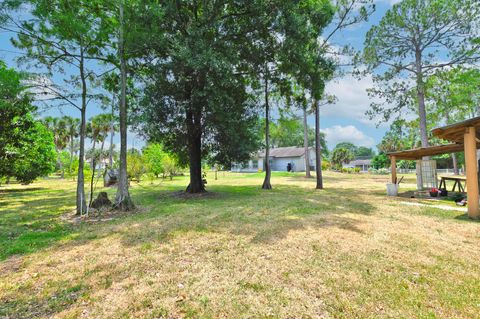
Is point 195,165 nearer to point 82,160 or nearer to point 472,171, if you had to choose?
point 82,160

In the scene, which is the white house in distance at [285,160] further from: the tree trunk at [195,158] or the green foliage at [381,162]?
the tree trunk at [195,158]

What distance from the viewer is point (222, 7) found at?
11219 millimetres

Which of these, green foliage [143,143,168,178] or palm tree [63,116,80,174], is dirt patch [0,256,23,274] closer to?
green foliage [143,143,168,178]

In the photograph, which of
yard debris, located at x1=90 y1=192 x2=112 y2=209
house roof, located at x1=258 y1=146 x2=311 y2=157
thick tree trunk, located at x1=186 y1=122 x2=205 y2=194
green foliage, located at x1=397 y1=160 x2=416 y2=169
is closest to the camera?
yard debris, located at x1=90 y1=192 x2=112 y2=209

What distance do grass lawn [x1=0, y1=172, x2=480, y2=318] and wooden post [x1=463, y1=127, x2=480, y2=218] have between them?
53cm

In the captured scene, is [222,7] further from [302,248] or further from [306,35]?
[302,248]

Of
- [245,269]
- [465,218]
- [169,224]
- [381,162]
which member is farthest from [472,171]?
[381,162]

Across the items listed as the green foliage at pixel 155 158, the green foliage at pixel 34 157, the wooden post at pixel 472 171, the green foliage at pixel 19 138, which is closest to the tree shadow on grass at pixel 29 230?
the green foliage at pixel 19 138

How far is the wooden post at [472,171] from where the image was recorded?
255 inches

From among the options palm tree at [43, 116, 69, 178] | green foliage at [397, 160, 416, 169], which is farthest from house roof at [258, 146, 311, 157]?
palm tree at [43, 116, 69, 178]

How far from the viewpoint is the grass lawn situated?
2.66 metres

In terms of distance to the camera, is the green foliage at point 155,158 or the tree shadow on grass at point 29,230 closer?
the tree shadow on grass at point 29,230

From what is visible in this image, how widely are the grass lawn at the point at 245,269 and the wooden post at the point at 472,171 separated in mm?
528

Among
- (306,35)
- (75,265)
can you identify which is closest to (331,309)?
(75,265)
